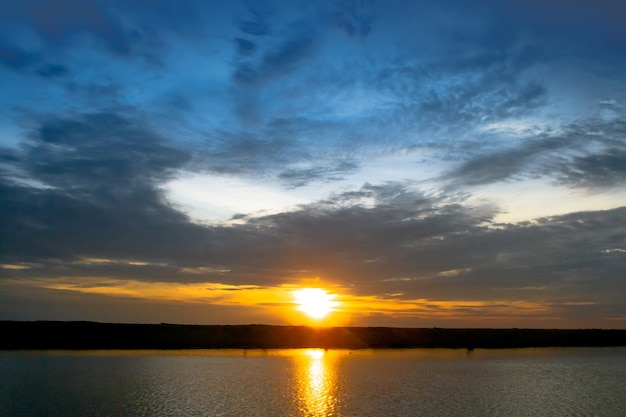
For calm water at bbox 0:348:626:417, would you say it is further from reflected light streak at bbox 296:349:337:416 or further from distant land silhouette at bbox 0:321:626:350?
distant land silhouette at bbox 0:321:626:350

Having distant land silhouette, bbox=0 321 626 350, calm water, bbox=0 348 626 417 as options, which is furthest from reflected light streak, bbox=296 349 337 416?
distant land silhouette, bbox=0 321 626 350

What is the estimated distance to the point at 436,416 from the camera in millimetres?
32094

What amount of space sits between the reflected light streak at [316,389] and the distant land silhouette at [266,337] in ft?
133

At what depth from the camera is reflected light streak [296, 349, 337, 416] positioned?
34188 mm

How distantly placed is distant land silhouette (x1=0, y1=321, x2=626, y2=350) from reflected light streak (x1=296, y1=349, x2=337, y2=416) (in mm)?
40390

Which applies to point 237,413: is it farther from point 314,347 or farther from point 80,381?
point 314,347

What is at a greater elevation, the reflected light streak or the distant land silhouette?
the distant land silhouette

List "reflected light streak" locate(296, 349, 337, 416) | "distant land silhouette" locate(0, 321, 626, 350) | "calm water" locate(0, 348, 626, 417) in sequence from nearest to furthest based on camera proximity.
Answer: "calm water" locate(0, 348, 626, 417)
"reflected light streak" locate(296, 349, 337, 416)
"distant land silhouette" locate(0, 321, 626, 350)

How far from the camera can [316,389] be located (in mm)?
42938

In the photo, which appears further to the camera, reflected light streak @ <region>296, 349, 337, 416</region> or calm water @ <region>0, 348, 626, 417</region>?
reflected light streak @ <region>296, 349, 337, 416</region>

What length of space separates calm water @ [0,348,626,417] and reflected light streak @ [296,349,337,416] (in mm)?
77

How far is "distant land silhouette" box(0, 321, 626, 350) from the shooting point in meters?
90.2

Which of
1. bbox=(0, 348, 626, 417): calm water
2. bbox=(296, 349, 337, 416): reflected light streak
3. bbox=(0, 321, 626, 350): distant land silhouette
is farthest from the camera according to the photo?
bbox=(0, 321, 626, 350): distant land silhouette

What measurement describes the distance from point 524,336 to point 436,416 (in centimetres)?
10737
